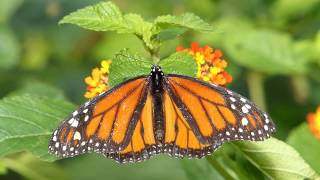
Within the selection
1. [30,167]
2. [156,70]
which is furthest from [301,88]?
[156,70]

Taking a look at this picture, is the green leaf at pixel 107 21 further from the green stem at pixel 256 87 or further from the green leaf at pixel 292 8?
the green leaf at pixel 292 8

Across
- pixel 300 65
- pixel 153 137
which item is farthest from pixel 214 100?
pixel 300 65

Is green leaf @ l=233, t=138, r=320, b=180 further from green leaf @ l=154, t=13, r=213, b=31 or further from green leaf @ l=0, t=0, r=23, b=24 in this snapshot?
green leaf @ l=0, t=0, r=23, b=24

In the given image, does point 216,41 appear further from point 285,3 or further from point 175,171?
point 175,171

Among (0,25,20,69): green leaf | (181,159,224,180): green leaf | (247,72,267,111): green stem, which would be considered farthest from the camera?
(0,25,20,69): green leaf

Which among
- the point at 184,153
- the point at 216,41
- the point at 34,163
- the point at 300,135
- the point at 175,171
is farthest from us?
the point at 175,171

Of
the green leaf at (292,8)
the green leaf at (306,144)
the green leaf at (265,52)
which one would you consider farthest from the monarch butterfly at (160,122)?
the green leaf at (292,8)

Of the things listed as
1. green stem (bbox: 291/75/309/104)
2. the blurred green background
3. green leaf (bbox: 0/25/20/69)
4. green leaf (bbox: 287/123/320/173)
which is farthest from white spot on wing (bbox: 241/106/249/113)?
green leaf (bbox: 0/25/20/69)
